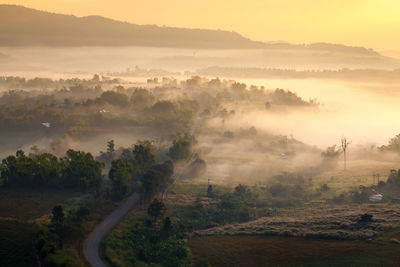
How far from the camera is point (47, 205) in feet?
266

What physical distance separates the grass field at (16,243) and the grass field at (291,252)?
854 inches

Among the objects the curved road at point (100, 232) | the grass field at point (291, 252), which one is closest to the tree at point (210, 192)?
the curved road at point (100, 232)

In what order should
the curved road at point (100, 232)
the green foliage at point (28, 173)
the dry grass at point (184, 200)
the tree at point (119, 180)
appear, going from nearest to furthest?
the curved road at point (100, 232) → the tree at point (119, 180) → the green foliage at point (28, 173) → the dry grass at point (184, 200)

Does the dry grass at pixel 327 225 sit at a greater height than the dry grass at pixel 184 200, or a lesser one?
greater

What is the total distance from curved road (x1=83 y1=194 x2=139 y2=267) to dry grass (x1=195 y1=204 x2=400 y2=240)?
1475 cm

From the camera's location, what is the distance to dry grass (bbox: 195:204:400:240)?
216 feet

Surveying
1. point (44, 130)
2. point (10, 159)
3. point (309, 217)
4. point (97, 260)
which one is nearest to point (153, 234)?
point (97, 260)

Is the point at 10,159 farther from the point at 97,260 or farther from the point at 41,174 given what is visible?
the point at 97,260

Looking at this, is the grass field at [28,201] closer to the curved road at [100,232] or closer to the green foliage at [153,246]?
the curved road at [100,232]

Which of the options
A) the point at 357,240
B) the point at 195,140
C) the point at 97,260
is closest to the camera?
the point at 97,260

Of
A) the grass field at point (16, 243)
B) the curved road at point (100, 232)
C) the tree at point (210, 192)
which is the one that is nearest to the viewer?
the grass field at point (16, 243)

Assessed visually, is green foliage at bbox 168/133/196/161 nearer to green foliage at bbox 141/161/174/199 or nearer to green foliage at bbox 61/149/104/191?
green foliage at bbox 141/161/174/199

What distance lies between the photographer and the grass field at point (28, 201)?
2904 inches

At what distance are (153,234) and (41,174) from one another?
34316 mm
